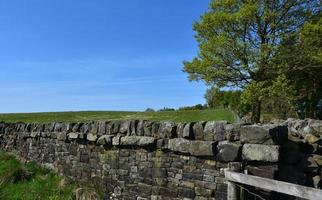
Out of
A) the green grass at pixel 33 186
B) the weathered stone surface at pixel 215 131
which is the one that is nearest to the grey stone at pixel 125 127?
the green grass at pixel 33 186

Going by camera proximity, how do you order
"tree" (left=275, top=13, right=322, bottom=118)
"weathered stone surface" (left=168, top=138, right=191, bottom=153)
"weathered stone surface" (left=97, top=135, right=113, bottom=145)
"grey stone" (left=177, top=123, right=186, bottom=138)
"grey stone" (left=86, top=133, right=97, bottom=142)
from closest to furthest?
"weathered stone surface" (left=168, top=138, right=191, bottom=153) < "grey stone" (left=177, top=123, right=186, bottom=138) < "weathered stone surface" (left=97, top=135, right=113, bottom=145) < "grey stone" (left=86, top=133, right=97, bottom=142) < "tree" (left=275, top=13, right=322, bottom=118)

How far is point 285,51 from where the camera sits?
2716 centimetres

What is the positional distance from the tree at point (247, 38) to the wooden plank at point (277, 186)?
68.6 ft

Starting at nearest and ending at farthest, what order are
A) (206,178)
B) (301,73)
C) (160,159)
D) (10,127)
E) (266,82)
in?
(206,178) < (160,159) < (10,127) < (266,82) < (301,73)

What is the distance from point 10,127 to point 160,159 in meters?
11.4

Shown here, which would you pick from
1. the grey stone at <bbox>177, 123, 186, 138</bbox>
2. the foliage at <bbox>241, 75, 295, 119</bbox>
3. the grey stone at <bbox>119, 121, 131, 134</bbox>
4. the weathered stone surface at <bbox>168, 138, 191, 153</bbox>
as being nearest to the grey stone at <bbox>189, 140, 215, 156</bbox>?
the weathered stone surface at <bbox>168, 138, 191, 153</bbox>

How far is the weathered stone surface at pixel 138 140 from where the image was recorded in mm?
9181

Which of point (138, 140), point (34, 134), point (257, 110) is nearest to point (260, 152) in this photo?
point (138, 140)

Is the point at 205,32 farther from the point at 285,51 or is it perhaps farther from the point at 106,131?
the point at 106,131

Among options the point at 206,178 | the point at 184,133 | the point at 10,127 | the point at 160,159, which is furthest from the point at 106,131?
the point at 10,127

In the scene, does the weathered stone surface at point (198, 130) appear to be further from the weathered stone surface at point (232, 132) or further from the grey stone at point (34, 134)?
the grey stone at point (34, 134)

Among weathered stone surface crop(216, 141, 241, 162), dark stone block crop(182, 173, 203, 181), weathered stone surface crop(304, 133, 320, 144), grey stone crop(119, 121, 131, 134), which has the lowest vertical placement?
dark stone block crop(182, 173, 203, 181)

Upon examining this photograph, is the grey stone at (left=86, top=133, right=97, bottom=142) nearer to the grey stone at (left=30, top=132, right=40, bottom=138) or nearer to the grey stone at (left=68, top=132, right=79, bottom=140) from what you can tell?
the grey stone at (left=68, top=132, right=79, bottom=140)

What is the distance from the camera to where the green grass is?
420 inches
